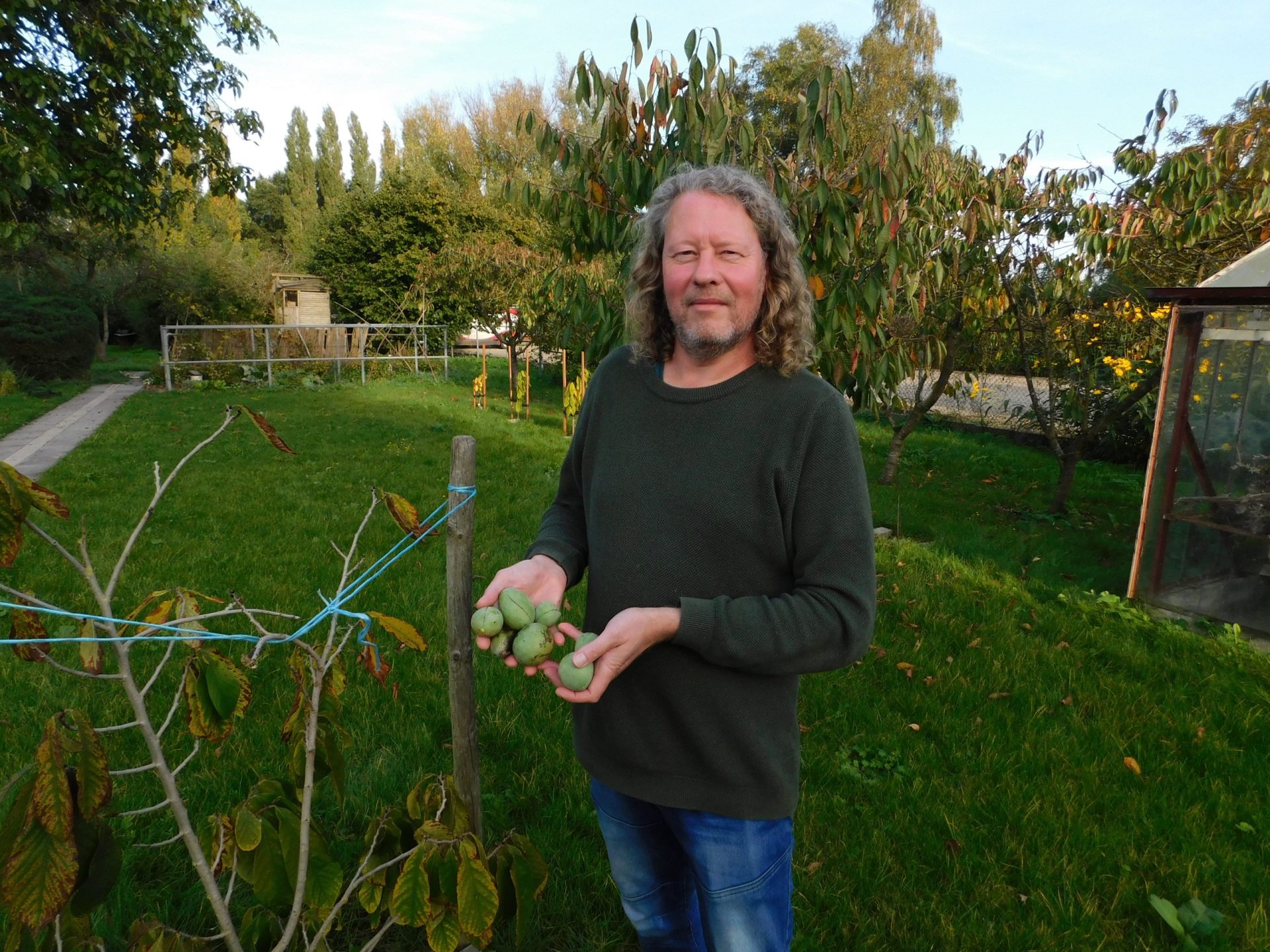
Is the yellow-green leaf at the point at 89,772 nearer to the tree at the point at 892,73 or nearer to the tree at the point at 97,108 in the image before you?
the tree at the point at 97,108

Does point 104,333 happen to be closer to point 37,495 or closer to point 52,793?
point 37,495

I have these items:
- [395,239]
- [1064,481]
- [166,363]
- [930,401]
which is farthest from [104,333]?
[1064,481]

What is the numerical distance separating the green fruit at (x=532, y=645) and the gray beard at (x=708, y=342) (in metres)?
0.66

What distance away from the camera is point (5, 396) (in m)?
14.6

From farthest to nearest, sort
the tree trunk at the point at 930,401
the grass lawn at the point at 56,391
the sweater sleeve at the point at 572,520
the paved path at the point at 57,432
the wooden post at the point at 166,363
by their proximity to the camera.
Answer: the wooden post at the point at 166,363 → the grass lawn at the point at 56,391 → the paved path at the point at 57,432 → the tree trunk at the point at 930,401 → the sweater sleeve at the point at 572,520

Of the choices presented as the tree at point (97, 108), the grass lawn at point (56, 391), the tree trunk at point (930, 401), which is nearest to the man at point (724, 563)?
the tree trunk at point (930, 401)

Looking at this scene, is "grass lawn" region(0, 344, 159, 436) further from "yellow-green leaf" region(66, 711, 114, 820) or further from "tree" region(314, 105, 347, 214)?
"tree" region(314, 105, 347, 214)

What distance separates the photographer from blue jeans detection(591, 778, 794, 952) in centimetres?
171

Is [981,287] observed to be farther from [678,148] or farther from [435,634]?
[435,634]

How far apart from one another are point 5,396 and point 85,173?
7.26 meters

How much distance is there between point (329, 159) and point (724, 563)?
51.0 metres

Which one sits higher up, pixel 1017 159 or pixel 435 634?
pixel 1017 159

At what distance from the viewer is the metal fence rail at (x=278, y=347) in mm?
17969

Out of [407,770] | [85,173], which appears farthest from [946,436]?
Result: [85,173]
